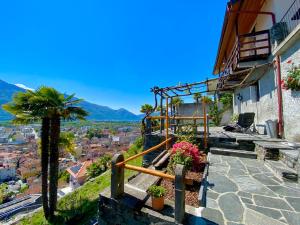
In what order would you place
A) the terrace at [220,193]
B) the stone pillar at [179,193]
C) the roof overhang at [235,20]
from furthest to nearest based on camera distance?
the roof overhang at [235,20]
the terrace at [220,193]
the stone pillar at [179,193]

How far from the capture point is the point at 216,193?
331 cm

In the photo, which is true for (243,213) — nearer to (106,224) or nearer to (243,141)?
(106,224)

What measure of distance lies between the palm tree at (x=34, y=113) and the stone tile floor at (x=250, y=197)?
25.7 feet

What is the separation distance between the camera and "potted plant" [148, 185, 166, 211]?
2.77m

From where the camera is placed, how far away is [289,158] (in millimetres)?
4203

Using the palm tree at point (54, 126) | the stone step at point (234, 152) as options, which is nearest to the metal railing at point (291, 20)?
the stone step at point (234, 152)

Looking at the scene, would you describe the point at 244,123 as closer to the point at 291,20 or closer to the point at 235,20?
the point at 291,20

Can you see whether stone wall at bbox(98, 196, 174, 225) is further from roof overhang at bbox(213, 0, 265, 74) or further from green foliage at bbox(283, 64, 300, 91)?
roof overhang at bbox(213, 0, 265, 74)

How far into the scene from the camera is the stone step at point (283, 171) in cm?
379

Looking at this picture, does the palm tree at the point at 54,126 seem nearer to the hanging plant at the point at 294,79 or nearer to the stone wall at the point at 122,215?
the stone wall at the point at 122,215

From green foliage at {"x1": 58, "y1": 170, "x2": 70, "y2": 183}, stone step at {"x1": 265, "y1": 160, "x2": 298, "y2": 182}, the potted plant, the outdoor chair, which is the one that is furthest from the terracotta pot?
green foliage at {"x1": 58, "y1": 170, "x2": 70, "y2": 183}

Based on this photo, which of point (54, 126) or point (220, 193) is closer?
point (220, 193)

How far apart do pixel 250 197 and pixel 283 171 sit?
1455 mm

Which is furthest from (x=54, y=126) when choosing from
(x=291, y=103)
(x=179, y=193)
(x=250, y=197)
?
(x=291, y=103)
